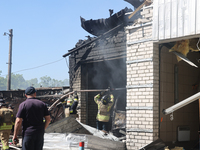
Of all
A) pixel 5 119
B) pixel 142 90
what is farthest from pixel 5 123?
pixel 142 90

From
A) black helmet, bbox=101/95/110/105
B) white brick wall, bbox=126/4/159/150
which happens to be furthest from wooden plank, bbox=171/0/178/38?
black helmet, bbox=101/95/110/105

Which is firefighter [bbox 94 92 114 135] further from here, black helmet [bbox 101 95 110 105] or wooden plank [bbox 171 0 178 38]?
wooden plank [bbox 171 0 178 38]

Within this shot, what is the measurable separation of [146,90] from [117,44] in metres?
3.57

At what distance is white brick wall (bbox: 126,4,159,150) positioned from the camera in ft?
28.3

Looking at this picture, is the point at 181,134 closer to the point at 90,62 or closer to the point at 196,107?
the point at 196,107

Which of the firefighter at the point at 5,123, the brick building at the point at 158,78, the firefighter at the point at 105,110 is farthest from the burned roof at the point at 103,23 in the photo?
the firefighter at the point at 5,123

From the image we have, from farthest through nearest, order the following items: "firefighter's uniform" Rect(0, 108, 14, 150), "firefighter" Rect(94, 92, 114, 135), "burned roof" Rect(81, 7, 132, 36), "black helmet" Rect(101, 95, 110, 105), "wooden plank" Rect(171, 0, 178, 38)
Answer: "burned roof" Rect(81, 7, 132, 36) → "firefighter" Rect(94, 92, 114, 135) → "black helmet" Rect(101, 95, 110, 105) → "firefighter's uniform" Rect(0, 108, 14, 150) → "wooden plank" Rect(171, 0, 178, 38)

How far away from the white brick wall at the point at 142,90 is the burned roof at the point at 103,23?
2.99 meters

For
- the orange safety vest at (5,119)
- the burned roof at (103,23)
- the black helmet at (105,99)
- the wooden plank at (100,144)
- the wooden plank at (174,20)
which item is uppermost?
the burned roof at (103,23)

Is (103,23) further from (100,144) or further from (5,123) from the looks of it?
(100,144)

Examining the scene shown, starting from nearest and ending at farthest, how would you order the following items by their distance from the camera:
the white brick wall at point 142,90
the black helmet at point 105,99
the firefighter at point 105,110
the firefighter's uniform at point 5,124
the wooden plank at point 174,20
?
1. the wooden plank at point 174,20
2. the white brick wall at point 142,90
3. the firefighter's uniform at point 5,124
4. the black helmet at point 105,99
5. the firefighter at point 105,110

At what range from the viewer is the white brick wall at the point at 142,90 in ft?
28.3

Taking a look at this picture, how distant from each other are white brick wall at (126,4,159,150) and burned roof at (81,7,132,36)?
299cm

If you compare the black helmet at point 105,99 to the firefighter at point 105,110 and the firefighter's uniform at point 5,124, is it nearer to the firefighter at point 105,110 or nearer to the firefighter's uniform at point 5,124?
the firefighter at point 105,110
